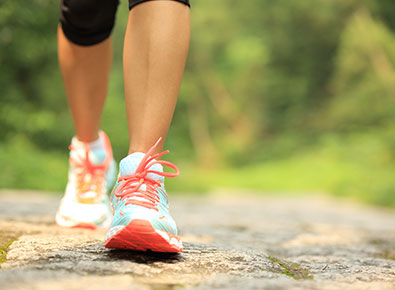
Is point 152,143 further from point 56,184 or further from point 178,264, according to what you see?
point 56,184

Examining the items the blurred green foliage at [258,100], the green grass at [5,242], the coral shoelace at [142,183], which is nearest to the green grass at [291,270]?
the coral shoelace at [142,183]

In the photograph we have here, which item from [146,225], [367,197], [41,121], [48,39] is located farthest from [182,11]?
[367,197]

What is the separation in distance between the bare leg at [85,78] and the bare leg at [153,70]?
1.76ft

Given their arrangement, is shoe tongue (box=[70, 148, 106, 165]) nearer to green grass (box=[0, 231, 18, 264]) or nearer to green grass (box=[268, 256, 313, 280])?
green grass (box=[0, 231, 18, 264])

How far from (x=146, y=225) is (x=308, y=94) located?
842 inches

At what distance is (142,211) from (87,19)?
0.81 m

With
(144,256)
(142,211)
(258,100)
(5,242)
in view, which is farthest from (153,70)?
(258,100)

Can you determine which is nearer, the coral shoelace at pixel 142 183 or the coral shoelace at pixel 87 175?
the coral shoelace at pixel 142 183

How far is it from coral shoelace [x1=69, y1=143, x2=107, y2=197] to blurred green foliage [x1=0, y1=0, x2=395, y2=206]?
3673mm

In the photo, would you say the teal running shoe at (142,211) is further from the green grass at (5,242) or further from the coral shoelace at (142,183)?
Answer: the green grass at (5,242)

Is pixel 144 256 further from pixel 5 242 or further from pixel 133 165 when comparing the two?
pixel 5 242

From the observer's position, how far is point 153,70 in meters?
1.22

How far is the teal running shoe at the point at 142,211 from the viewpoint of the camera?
1051mm

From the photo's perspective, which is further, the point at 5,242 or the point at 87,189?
the point at 87,189
